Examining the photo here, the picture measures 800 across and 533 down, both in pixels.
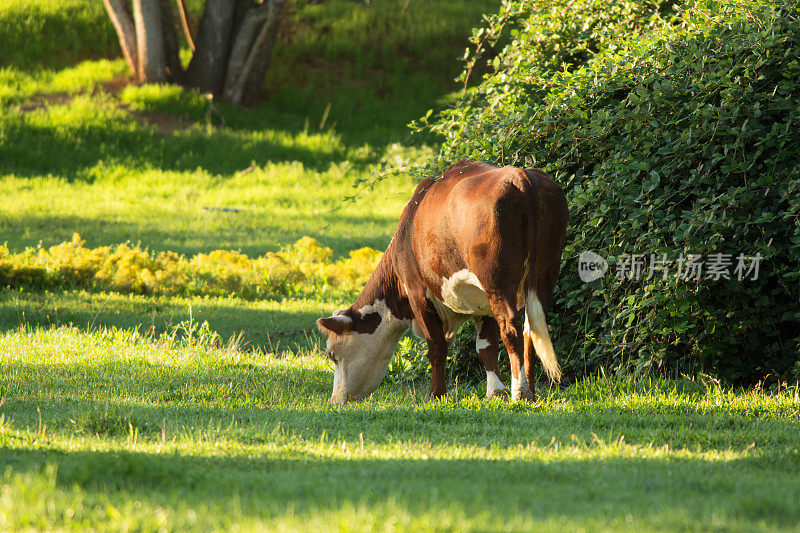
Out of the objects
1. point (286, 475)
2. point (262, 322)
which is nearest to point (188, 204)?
point (262, 322)

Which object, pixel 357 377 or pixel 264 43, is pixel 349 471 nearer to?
pixel 357 377

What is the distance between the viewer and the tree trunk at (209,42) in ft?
73.6

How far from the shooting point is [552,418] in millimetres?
5586

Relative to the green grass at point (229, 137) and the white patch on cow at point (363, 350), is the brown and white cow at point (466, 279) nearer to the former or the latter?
the white patch on cow at point (363, 350)

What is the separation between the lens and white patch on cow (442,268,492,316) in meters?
6.16

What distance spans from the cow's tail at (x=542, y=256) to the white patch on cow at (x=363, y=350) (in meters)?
1.57

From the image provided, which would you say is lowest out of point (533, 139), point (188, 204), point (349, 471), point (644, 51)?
point (188, 204)

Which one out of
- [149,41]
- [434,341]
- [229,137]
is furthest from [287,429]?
A: [149,41]

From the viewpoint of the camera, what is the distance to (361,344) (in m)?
7.30

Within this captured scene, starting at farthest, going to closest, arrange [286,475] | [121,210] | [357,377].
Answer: [121,210], [357,377], [286,475]

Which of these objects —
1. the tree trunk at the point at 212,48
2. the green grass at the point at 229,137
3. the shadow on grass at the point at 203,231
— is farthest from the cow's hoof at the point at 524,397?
the tree trunk at the point at 212,48

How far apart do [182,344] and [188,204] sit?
10.2 meters

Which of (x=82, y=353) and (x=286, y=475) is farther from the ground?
(x=286, y=475)

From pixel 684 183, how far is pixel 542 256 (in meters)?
1.70
